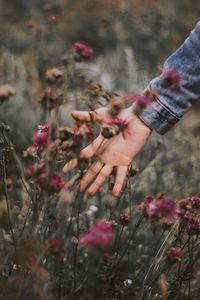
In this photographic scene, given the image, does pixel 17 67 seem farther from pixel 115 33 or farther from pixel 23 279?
pixel 23 279

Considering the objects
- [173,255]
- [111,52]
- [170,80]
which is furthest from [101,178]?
[111,52]

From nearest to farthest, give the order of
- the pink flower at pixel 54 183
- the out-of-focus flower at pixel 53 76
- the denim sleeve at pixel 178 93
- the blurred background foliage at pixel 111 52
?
the pink flower at pixel 54 183
the out-of-focus flower at pixel 53 76
the denim sleeve at pixel 178 93
the blurred background foliage at pixel 111 52

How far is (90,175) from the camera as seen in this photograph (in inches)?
64.7

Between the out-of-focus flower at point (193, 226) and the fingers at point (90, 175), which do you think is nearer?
the fingers at point (90, 175)

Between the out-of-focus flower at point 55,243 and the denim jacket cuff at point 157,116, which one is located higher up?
the denim jacket cuff at point 157,116

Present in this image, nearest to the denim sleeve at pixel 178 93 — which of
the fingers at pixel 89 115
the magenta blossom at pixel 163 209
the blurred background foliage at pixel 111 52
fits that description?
the fingers at pixel 89 115

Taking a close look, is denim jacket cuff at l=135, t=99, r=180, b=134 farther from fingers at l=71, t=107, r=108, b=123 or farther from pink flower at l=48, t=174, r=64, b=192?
pink flower at l=48, t=174, r=64, b=192

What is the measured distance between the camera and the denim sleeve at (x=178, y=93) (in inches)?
68.7

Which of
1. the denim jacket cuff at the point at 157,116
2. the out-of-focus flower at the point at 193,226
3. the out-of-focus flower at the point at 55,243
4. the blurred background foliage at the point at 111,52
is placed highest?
the denim jacket cuff at the point at 157,116

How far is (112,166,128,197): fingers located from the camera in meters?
1.69

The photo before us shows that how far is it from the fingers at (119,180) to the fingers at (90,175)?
2.3 inches

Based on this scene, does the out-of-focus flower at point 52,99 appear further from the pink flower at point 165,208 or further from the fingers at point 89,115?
the pink flower at point 165,208

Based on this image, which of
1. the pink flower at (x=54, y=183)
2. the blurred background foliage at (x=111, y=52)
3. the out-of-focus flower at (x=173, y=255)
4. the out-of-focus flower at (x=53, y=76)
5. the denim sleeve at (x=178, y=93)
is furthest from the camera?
the blurred background foliage at (x=111, y=52)

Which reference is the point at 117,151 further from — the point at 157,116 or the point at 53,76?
the point at 53,76
